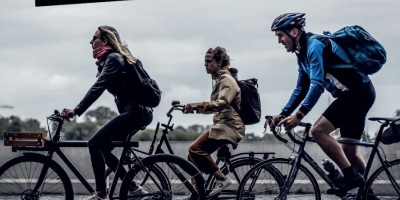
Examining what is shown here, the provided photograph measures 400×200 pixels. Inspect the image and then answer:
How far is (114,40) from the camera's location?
8.08 metres

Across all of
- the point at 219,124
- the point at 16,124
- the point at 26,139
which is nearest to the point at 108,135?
the point at 26,139

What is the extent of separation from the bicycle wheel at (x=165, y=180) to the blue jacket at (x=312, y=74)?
1.07 m

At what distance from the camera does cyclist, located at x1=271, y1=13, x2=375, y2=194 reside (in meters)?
7.35

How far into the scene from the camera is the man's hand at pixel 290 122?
24.2 ft

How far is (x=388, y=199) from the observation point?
768cm

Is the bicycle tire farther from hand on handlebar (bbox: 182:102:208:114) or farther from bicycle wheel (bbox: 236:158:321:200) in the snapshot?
hand on handlebar (bbox: 182:102:208:114)

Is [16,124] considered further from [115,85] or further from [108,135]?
[108,135]

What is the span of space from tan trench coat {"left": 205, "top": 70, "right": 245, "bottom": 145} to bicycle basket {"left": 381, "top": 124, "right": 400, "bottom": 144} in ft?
4.94

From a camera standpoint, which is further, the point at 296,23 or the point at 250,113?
the point at 250,113

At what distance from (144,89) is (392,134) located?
237 centimetres

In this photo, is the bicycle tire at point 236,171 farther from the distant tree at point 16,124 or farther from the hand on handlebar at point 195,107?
the distant tree at point 16,124

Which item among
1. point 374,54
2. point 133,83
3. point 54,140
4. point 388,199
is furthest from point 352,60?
point 54,140

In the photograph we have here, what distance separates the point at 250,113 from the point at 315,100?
131 centimetres

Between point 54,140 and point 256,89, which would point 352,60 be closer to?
point 256,89
